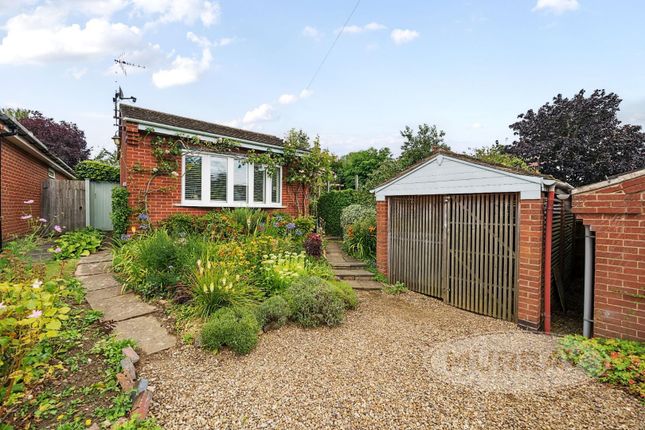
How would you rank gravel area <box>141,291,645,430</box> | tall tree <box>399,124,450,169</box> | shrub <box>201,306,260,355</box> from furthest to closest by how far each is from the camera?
tall tree <box>399,124,450,169</box> → shrub <box>201,306,260,355</box> → gravel area <box>141,291,645,430</box>

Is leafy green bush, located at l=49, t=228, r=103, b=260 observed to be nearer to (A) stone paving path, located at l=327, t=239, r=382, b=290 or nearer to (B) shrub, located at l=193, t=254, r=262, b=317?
(B) shrub, located at l=193, t=254, r=262, b=317

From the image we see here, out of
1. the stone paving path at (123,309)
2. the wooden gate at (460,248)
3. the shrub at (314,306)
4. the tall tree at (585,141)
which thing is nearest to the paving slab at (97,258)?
the stone paving path at (123,309)

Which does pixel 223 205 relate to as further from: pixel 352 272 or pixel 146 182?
pixel 352 272

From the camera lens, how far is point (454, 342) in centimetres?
413

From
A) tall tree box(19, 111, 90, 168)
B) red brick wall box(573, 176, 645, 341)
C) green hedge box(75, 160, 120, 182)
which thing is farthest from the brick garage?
tall tree box(19, 111, 90, 168)

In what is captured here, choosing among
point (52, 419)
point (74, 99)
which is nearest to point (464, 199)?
point (52, 419)

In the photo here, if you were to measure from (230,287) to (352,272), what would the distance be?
146 inches

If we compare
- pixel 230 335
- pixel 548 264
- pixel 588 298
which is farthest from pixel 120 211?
pixel 588 298

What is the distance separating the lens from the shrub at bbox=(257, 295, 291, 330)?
432 cm

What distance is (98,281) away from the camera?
5457mm

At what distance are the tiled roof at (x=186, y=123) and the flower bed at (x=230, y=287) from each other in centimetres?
333

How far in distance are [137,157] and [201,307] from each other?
217 inches

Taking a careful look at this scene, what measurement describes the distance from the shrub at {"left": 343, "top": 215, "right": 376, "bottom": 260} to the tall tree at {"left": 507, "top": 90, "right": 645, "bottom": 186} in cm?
1151

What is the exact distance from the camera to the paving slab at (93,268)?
19.2 feet
